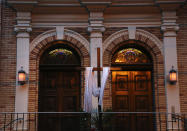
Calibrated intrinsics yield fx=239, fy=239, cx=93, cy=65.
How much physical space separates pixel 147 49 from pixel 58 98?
3.51m

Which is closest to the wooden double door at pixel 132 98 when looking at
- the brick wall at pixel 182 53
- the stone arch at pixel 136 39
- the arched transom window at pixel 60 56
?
the stone arch at pixel 136 39

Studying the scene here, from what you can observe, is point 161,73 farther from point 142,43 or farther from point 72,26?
point 72,26

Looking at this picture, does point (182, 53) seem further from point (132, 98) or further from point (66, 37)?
point (66, 37)

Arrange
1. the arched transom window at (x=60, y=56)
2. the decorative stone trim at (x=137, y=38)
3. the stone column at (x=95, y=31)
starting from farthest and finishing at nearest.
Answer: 1. the arched transom window at (x=60, y=56)
2. the decorative stone trim at (x=137, y=38)
3. the stone column at (x=95, y=31)

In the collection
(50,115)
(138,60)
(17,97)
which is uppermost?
(138,60)

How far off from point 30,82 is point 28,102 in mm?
649

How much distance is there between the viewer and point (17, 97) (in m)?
7.70

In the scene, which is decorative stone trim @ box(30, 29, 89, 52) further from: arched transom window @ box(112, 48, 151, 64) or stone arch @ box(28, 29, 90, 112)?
arched transom window @ box(112, 48, 151, 64)

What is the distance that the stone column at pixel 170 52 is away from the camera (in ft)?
25.3

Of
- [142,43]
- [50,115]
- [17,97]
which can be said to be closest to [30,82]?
[17,97]

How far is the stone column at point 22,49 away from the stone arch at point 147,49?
8.47 ft

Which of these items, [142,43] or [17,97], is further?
[142,43]

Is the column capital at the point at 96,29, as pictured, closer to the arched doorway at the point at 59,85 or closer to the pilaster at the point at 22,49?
the arched doorway at the point at 59,85

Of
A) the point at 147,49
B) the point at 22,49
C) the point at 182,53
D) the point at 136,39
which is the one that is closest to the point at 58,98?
the point at 22,49
